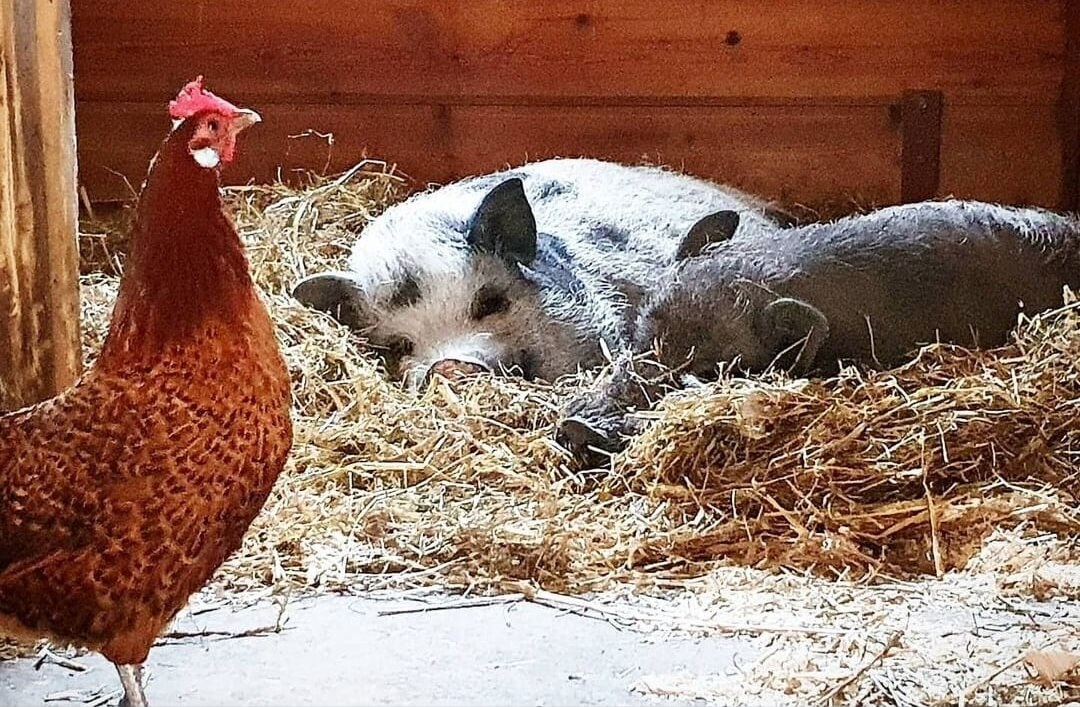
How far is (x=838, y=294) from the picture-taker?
381cm

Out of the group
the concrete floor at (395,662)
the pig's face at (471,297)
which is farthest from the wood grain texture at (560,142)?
the concrete floor at (395,662)

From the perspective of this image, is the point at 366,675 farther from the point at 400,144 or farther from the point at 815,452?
the point at 400,144

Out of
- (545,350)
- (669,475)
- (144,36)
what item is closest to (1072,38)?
(545,350)

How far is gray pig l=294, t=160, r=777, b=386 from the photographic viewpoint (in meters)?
4.17

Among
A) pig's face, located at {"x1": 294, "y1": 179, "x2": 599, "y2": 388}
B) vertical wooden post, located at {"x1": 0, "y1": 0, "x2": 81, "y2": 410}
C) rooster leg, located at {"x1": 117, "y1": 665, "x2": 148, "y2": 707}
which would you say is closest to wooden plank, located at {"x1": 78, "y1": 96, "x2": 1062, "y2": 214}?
pig's face, located at {"x1": 294, "y1": 179, "x2": 599, "y2": 388}

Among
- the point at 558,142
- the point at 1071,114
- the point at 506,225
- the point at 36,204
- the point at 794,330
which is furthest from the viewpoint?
the point at 558,142

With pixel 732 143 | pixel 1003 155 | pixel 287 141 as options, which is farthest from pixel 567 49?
pixel 1003 155

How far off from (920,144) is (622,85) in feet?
3.35

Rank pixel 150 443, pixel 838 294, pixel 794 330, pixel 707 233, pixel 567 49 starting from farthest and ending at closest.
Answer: pixel 567 49, pixel 707 233, pixel 838 294, pixel 794 330, pixel 150 443

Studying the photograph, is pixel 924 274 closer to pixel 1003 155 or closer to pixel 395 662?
pixel 1003 155

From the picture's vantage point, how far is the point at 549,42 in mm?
5102

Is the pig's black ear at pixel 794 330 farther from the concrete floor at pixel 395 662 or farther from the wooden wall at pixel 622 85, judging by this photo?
the wooden wall at pixel 622 85

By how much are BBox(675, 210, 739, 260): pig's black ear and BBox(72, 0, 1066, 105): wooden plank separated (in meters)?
1.03

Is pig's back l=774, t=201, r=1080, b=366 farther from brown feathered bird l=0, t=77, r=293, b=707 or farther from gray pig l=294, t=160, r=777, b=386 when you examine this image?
brown feathered bird l=0, t=77, r=293, b=707
